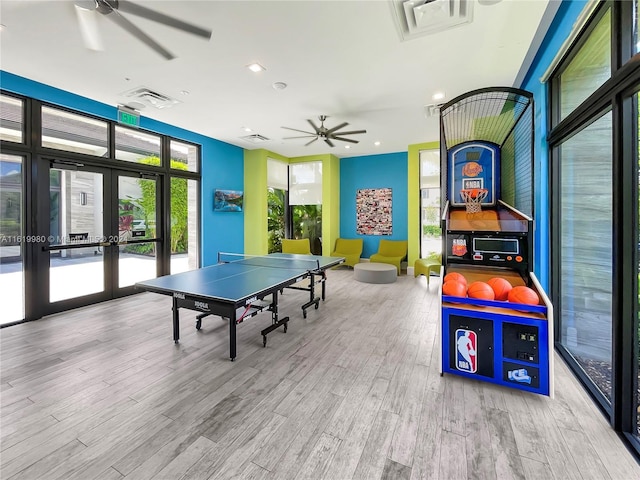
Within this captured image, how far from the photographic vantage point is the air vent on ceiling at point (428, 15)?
251cm

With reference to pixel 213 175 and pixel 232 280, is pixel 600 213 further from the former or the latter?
pixel 213 175

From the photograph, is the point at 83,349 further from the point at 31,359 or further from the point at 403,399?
the point at 403,399

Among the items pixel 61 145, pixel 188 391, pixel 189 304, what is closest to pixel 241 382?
pixel 188 391

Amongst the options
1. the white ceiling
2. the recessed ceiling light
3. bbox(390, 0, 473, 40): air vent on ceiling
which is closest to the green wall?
the white ceiling

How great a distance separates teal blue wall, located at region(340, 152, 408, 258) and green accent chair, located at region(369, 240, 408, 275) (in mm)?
529

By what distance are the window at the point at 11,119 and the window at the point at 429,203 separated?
7.73 metres

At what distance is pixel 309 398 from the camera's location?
2.33 meters

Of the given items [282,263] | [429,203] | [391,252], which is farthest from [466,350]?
[429,203]

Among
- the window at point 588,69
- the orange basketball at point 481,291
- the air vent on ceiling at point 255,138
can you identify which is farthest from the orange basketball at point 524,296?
the air vent on ceiling at point 255,138

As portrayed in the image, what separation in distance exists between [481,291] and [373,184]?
21.6 ft


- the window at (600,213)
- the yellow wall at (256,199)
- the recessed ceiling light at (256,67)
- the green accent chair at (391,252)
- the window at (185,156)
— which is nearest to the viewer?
the window at (600,213)

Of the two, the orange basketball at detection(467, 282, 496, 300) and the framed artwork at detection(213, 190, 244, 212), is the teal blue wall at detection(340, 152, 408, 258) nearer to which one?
the framed artwork at detection(213, 190, 244, 212)

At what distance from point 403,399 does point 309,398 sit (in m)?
0.77

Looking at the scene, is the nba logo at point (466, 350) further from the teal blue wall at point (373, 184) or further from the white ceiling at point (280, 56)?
the teal blue wall at point (373, 184)
